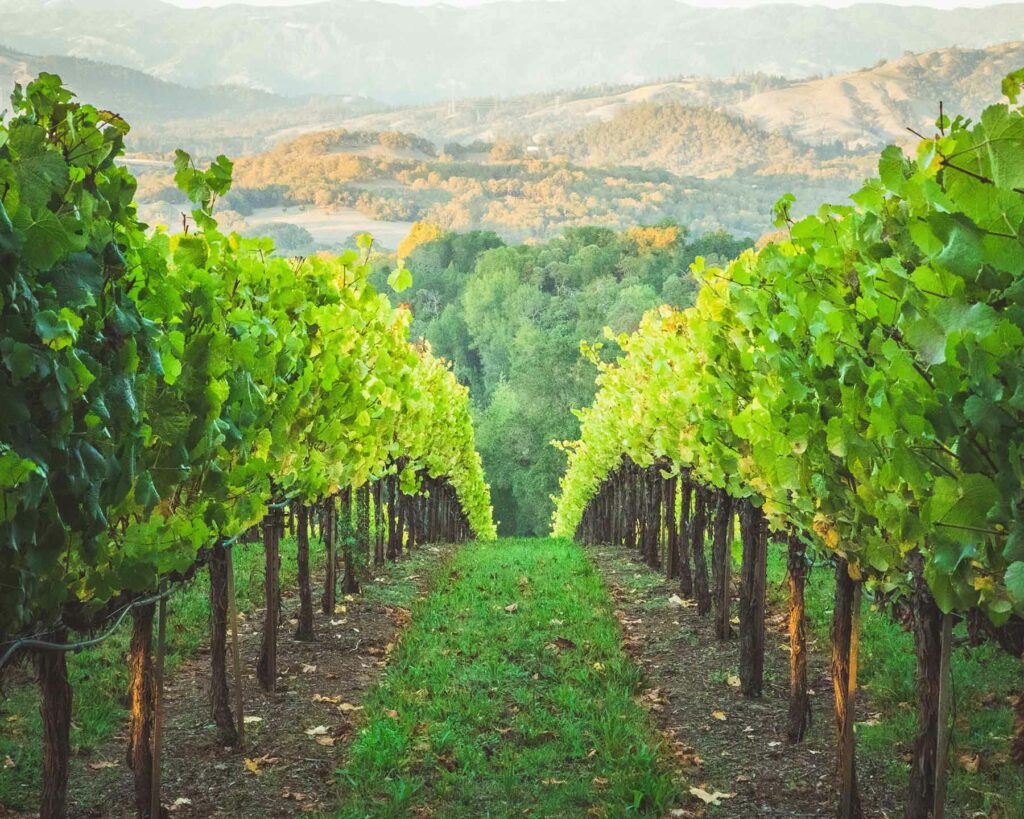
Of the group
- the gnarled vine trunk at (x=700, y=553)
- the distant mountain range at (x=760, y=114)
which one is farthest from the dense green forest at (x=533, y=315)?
the distant mountain range at (x=760, y=114)

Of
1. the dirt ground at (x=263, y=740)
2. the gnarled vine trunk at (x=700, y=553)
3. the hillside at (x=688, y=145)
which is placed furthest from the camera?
the hillside at (x=688, y=145)

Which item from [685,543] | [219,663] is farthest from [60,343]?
[685,543]

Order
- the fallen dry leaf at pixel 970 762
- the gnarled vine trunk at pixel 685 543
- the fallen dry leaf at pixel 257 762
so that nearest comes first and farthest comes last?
the fallen dry leaf at pixel 970 762 → the fallen dry leaf at pixel 257 762 → the gnarled vine trunk at pixel 685 543

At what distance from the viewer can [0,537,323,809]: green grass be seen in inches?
258

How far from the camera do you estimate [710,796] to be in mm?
6496

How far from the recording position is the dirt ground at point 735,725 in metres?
6.45

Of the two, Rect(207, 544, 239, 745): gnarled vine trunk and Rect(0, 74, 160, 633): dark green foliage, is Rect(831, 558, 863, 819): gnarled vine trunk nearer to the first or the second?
Rect(0, 74, 160, 633): dark green foliage

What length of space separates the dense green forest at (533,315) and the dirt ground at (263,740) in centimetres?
4887

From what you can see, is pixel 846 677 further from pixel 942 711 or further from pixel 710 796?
pixel 942 711

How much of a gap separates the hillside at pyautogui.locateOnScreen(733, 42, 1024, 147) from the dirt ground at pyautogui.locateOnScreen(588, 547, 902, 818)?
148m

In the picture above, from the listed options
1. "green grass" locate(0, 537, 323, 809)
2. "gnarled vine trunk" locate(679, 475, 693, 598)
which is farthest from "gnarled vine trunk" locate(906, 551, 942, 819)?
"gnarled vine trunk" locate(679, 475, 693, 598)

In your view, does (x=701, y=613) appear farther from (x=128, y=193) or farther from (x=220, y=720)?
(x=128, y=193)

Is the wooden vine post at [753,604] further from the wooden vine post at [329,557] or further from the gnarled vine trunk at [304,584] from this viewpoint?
the wooden vine post at [329,557]

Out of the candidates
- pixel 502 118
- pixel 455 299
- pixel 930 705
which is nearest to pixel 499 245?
pixel 455 299
